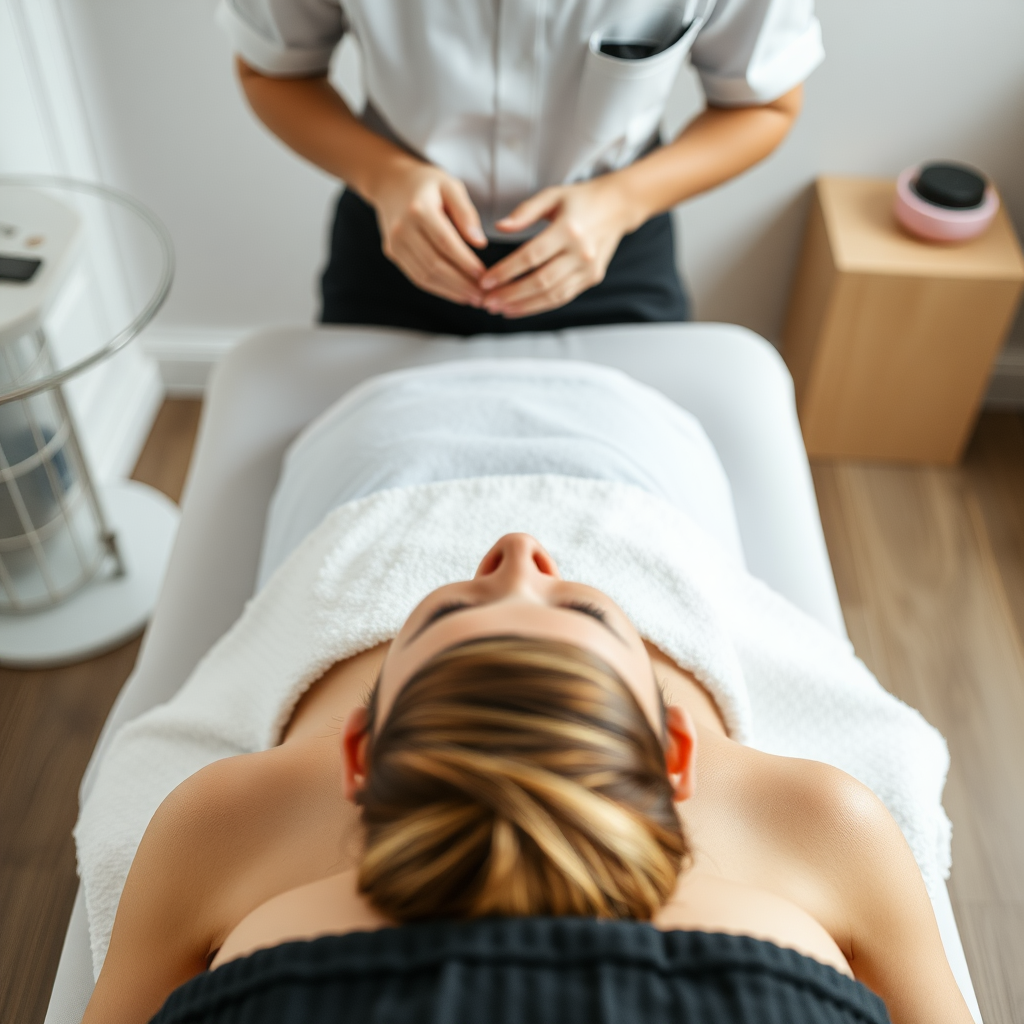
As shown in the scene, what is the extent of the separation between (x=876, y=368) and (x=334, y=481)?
1331 mm

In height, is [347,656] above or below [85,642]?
above

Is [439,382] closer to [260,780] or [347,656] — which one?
[347,656]

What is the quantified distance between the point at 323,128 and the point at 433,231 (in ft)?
0.95

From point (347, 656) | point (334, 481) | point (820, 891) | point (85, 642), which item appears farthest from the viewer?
point (85, 642)

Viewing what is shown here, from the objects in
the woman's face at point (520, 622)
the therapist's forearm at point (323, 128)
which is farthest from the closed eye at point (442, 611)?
the therapist's forearm at point (323, 128)

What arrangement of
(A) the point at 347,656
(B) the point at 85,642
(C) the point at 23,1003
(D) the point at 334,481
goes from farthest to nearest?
(B) the point at 85,642
(C) the point at 23,1003
(D) the point at 334,481
(A) the point at 347,656

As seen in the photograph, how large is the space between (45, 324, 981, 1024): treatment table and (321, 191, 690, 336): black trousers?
35 mm

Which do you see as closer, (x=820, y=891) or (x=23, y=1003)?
(x=820, y=891)

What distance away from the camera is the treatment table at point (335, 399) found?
1252 mm

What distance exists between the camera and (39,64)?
5.96 ft

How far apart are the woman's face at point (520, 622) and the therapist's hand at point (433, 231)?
44cm

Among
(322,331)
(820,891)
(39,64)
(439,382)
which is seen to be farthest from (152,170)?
(820,891)

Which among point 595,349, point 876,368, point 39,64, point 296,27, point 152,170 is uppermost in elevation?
point 296,27

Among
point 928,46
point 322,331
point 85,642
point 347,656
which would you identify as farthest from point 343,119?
point 928,46
